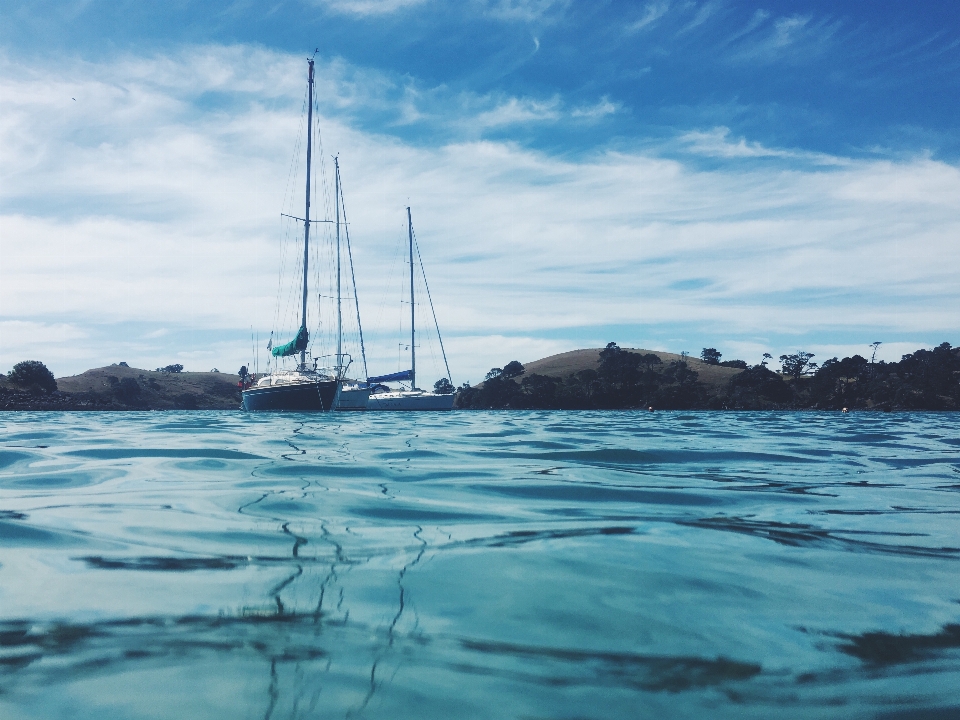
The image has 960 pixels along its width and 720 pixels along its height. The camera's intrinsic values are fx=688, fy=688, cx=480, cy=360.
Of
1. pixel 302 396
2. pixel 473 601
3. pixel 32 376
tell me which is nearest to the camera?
pixel 473 601

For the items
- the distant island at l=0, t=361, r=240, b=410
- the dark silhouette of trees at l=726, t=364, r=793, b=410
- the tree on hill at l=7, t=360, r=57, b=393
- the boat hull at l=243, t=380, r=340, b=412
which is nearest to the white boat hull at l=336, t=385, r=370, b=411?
the boat hull at l=243, t=380, r=340, b=412

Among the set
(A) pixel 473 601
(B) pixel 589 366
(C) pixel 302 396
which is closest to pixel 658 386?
(B) pixel 589 366

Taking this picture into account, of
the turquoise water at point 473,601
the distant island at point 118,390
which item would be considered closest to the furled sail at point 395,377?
the distant island at point 118,390

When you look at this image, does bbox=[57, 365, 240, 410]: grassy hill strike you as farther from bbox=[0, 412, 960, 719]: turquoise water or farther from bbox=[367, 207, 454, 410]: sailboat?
bbox=[0, 412, 960, 719]: turquoise water

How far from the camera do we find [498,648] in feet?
9.94

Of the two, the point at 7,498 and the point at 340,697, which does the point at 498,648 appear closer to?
the point at 340,697

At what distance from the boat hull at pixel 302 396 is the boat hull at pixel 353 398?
335 centimetres

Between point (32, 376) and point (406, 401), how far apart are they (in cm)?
5353

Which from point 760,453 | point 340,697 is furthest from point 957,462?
point 340,697

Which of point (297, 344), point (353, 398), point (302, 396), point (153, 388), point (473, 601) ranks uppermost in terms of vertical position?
point (297, 344)

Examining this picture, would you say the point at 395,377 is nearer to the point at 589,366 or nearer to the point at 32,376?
the point at 32,376

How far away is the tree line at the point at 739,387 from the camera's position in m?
106

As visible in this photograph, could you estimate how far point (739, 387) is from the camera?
115812 millimetres

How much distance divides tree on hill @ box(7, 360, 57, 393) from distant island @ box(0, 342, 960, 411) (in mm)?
11147
